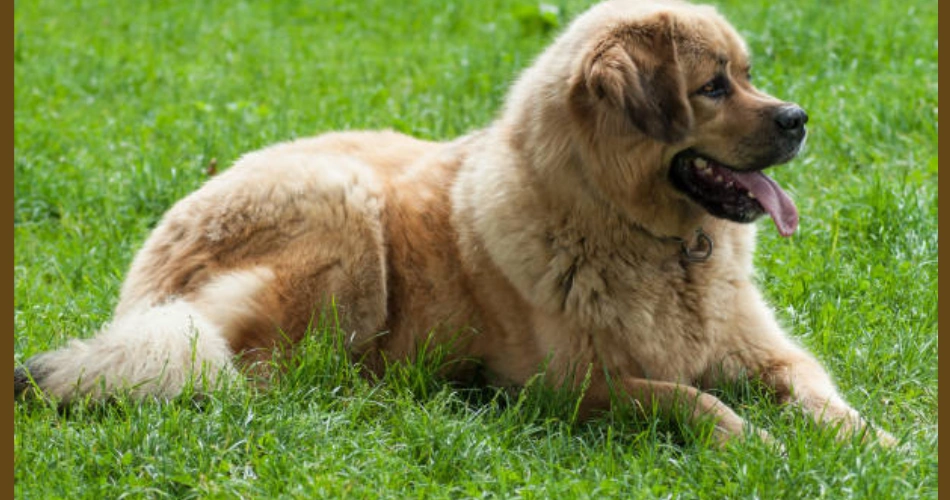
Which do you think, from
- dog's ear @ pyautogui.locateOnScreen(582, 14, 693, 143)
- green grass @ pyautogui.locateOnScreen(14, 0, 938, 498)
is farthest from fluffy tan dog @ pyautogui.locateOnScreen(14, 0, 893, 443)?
green grass @ pyautogui.locateOnScreen(14, 0, 938, 498)

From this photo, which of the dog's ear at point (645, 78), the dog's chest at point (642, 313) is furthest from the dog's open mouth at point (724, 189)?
the dog's chest at point (642, 313)

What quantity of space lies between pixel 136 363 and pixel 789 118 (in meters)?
2.42

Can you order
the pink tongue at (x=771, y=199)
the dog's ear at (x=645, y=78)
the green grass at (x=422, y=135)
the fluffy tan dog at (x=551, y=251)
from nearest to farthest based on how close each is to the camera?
the green grass at (x=422, y=135), the dog's ear at (x=645, y=78), the fluffy tan dog at (x=551, y=251), the pink tongue at (x=771, y=199)

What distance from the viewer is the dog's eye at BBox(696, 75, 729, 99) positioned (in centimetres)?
446

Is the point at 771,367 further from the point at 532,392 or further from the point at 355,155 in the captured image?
the point at 355,155

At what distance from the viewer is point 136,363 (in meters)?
4.54

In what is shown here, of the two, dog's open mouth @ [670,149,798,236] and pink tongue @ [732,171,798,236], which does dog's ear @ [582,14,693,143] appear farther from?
pink tongue @ [732,171,798,236]

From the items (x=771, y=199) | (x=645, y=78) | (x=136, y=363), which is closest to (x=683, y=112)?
(x=645, y=78)

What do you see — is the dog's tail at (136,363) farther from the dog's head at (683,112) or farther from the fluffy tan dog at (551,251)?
the dog's head at (683,112)

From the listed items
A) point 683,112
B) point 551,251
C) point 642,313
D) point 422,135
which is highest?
point 683,112

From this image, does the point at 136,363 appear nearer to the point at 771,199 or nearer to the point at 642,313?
the point at 642,313

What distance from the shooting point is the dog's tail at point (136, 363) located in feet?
14.7

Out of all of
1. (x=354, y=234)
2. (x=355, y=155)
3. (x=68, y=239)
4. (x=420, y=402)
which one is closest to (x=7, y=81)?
(x=68, y=239)

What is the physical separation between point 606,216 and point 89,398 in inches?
75.0
